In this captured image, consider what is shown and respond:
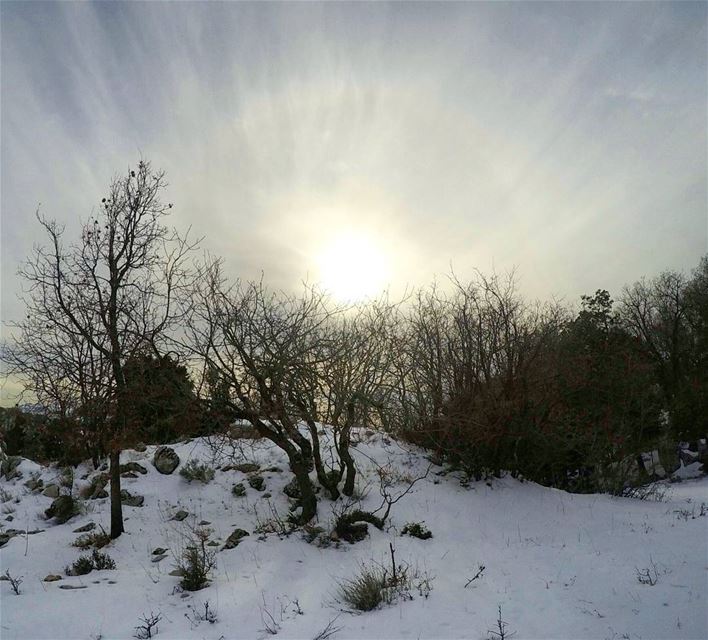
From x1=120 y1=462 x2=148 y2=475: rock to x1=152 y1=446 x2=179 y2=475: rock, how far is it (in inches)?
12.8

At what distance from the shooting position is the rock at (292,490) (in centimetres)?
1109

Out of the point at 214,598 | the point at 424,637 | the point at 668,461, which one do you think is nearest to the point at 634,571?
the point at 424,637

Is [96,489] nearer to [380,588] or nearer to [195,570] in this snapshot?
[195,570]

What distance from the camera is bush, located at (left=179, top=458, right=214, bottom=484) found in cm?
1166

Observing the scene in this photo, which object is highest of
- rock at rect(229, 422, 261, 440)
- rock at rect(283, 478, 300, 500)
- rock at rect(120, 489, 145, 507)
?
rock at rect(229, 422, 261, 440)

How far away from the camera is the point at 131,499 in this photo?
10.7 metres

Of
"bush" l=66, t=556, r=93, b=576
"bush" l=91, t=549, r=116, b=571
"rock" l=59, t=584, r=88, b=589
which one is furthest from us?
"bush" l=91, t=549, r=116, b=571

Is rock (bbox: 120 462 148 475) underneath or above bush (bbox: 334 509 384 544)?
above

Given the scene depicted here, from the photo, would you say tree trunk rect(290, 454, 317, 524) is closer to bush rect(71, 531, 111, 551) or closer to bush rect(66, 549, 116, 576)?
bush rect(66, 549, 116, 576)

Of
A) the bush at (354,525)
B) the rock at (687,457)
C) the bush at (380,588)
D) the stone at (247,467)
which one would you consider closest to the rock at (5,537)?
the stone at (247,467)

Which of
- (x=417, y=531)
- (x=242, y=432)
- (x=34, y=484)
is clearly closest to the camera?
(x=417, y=531)

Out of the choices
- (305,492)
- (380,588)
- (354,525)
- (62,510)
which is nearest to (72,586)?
(62,510)

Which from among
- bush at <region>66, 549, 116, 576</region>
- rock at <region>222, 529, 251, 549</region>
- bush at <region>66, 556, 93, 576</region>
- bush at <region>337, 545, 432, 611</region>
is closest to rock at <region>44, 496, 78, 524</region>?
bush at <region>66, 549, 116, 576</region>

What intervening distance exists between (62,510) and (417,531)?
7.96 m
